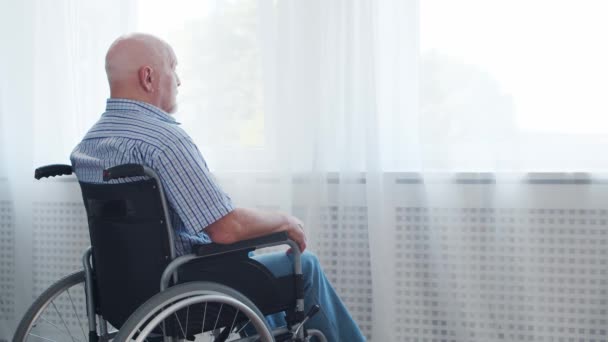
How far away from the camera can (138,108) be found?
1.74 meters

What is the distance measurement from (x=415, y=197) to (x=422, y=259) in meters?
0.22

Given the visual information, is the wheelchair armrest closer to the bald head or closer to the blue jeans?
the blue jeans

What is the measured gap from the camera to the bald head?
70.1 inches

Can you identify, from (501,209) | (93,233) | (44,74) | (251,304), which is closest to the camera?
(251,304)

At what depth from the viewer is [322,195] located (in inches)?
95.0

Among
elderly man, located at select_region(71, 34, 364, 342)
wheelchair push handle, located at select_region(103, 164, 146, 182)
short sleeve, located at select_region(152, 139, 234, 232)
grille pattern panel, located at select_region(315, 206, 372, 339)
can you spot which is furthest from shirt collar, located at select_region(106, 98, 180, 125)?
grille pattern panel, located at select_region(315, 206, 372, 339)

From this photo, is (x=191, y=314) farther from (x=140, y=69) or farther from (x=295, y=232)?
(x=140, y=69)

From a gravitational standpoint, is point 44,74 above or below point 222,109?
above

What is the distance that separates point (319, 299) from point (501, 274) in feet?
2.38

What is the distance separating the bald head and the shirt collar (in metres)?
0.03

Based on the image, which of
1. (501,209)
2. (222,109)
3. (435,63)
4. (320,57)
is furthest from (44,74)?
(501,209)

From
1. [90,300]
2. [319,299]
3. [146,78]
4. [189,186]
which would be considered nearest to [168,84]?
[146,78]

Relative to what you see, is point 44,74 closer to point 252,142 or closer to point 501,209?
point 252,142

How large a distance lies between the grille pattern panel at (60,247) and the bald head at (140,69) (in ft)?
3.39
